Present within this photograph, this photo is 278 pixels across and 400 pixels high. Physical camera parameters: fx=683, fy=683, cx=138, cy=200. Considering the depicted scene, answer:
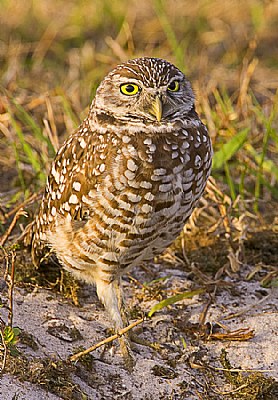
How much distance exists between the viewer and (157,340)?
347cm

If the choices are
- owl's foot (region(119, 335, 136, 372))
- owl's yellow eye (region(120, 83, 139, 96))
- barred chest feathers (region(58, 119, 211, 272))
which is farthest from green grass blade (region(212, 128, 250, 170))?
owl's foot (region(119, 335, 136, 372))

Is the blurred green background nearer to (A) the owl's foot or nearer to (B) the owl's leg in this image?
(B) the owl's leg

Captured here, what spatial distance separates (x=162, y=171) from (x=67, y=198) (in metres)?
0.55

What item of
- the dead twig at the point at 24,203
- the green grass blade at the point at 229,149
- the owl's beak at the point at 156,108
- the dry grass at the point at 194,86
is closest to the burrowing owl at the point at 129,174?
the owl's beak at the point at 156,108

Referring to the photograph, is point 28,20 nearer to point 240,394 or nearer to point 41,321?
point 41,321

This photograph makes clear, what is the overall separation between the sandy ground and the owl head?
3.44 ft

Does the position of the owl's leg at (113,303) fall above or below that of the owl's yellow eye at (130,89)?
below

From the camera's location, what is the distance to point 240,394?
306 centimetres

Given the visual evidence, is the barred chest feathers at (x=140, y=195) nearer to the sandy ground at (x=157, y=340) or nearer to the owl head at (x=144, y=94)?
the owl head at (x=144, y=94)

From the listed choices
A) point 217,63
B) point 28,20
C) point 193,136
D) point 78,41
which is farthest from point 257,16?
point 193,136

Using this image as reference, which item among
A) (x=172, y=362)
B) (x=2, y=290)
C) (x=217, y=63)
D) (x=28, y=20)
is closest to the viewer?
(x=172, y=362)

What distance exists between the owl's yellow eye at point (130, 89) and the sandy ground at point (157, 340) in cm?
115

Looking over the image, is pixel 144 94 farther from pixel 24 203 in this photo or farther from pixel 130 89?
pixel 24 203

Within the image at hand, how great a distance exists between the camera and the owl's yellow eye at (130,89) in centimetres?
323
